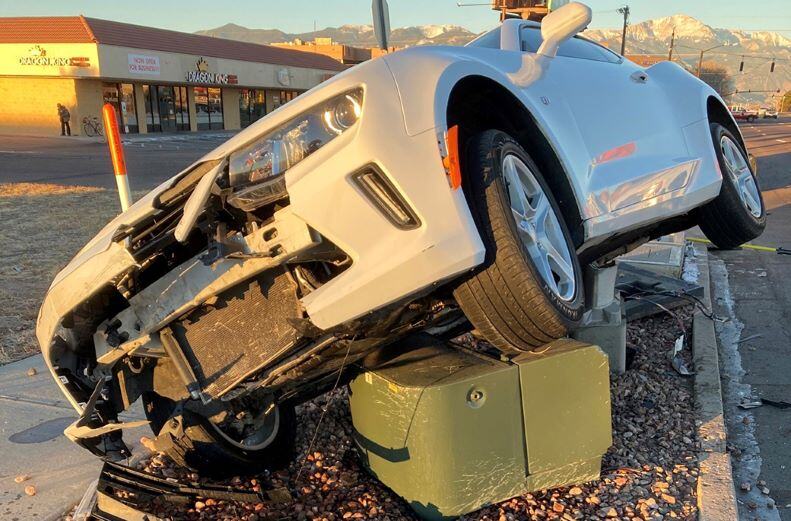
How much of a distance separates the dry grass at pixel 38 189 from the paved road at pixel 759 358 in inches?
406

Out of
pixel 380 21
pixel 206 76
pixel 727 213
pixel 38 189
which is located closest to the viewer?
pixel 380 21

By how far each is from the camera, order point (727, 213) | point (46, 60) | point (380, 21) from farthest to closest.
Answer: point (46, 60)
point (727, 213)
point (380, 21)

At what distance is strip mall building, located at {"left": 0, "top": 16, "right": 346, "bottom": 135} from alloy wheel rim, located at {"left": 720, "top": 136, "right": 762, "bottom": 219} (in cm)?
2791

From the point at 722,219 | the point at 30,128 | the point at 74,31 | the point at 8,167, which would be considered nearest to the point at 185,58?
the point at 74,31

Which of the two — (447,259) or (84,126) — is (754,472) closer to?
(447,259)

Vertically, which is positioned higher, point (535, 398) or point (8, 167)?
point (535, 398)

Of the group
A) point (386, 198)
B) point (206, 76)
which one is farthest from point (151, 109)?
point (386, 198)

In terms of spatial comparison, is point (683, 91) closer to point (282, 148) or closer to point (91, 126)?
point (282, 148)

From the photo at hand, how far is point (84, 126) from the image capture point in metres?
31.3

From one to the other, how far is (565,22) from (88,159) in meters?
19.6

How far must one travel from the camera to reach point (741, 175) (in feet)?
16.4

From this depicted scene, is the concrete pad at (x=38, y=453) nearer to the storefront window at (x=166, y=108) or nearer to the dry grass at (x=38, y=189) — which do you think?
the dry grass at (x=38, y=189)

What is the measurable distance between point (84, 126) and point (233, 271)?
32535mm

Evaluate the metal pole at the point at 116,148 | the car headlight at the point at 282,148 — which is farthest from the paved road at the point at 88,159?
the car headlight at the point at 282,148
